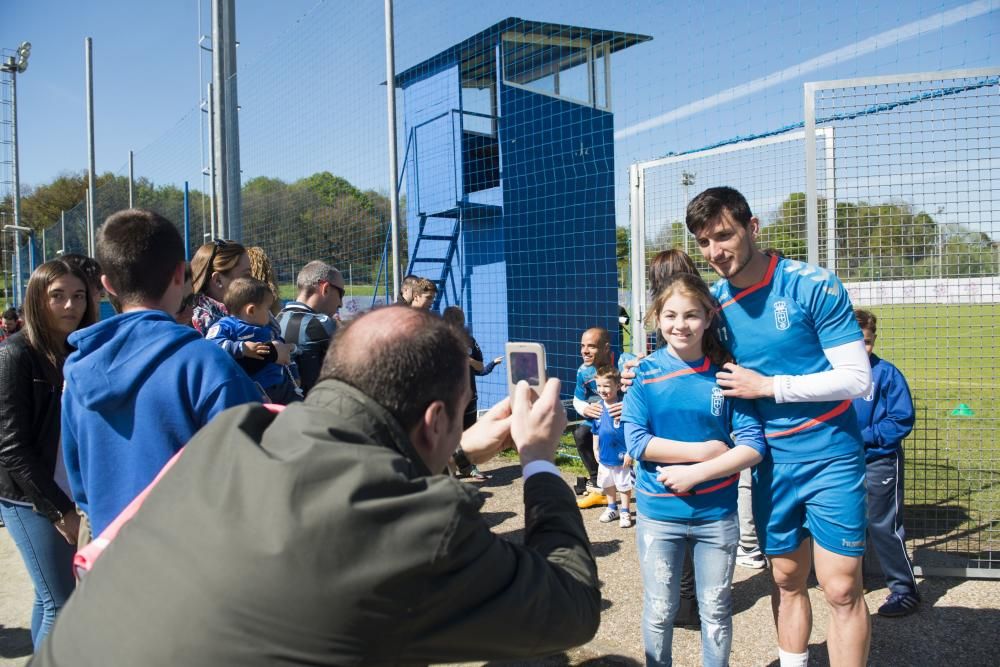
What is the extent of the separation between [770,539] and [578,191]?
19.2ft

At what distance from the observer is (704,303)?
2.75 metres

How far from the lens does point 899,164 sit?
12.5 feet

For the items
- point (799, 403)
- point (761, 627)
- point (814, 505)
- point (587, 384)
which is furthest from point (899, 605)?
point (587, 384)

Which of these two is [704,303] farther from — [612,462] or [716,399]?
[612,462]

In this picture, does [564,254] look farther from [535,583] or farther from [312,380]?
[535,583]

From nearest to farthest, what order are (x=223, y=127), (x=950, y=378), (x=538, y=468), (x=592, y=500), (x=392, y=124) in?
1. (x=538, y=468)
2. (x=950, y=378)
3. (x=592, y=500)
4. (x=392, y=124)
5. (x=223, y=127)

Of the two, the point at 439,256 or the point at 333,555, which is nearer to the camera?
the point at 333,555

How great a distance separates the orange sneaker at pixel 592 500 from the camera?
19.0 ft

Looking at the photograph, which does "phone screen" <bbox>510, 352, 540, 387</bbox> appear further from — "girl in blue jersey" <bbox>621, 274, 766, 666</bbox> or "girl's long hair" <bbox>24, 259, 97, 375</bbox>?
"girl's long hair" <bbox>24, 259, 97, 375</bbox>

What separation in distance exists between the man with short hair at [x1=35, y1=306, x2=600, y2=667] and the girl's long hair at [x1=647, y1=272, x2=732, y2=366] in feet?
5.55

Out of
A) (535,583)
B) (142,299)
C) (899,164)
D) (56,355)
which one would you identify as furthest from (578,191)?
(535,583)

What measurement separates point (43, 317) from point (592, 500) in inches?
164

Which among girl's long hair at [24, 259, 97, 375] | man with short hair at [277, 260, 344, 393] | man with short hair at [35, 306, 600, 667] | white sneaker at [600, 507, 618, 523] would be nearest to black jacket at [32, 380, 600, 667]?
man with short hair at [35, 306, 600, 667]

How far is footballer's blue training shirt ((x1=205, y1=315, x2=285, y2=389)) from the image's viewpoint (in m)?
3.53
